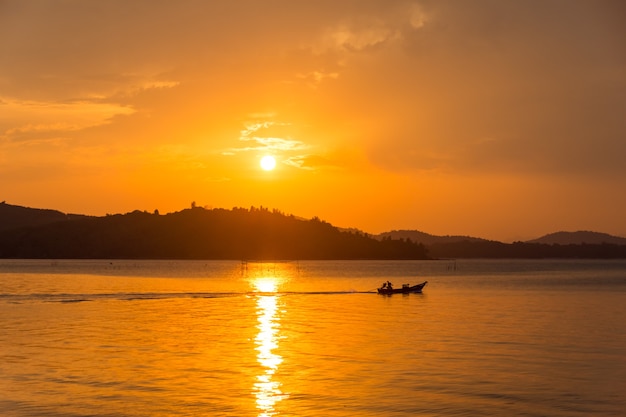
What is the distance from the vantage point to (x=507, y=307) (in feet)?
291

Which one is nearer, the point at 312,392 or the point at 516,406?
the point at 516,406

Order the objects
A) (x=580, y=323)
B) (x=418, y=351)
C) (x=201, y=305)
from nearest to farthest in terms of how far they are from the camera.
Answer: (x=418, y=351), (x=580, y=323), (x=201, y=305)

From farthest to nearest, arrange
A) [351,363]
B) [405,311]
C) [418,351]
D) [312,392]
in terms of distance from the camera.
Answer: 1. [405,311]
2. [418,351]
3. [351,363]
4. [312,392]

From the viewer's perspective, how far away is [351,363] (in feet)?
142

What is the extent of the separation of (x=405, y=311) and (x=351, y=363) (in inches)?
1640

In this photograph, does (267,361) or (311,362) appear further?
(267,361)

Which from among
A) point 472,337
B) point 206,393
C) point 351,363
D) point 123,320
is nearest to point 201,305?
point 123,320

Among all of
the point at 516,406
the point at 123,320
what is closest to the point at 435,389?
the point at 516,406

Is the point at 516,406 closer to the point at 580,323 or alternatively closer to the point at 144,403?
the point at 144,403

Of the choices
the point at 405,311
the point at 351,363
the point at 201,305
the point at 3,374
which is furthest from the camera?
the point at 201,305

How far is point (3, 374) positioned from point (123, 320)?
3231 centimetres

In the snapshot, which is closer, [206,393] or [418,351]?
[206,393]

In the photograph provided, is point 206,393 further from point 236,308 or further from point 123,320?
point 236,308

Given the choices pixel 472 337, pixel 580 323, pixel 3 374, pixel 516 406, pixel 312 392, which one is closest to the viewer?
pixel 516 406
